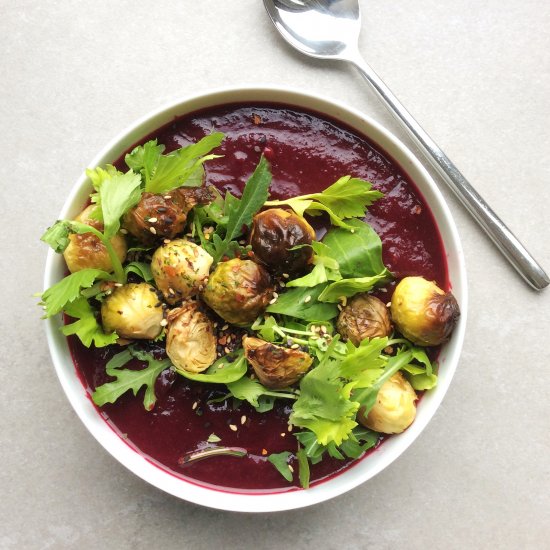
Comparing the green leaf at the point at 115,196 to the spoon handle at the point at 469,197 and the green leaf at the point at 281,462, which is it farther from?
the spoon handle at the point at 469,197

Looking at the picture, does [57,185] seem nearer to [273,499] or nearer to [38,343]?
[38,343]

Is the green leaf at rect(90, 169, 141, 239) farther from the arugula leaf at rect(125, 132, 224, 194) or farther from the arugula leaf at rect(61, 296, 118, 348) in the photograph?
the arugula leaf at rect(61, 296, 118, 348)

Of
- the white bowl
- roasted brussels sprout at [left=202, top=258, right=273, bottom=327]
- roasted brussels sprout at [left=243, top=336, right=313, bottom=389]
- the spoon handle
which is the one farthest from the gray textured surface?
roasted brussels sprout at [left=202, top=258, right=273, bottom=327]

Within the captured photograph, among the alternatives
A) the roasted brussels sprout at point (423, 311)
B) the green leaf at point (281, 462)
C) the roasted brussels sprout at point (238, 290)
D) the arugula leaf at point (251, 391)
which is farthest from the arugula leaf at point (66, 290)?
the roasted brussels sprout at point (423, 311)

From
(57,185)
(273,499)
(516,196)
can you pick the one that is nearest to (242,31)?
(57,185)

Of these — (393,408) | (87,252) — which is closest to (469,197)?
(393,408)

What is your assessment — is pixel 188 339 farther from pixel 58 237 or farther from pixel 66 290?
pixel 58 237
